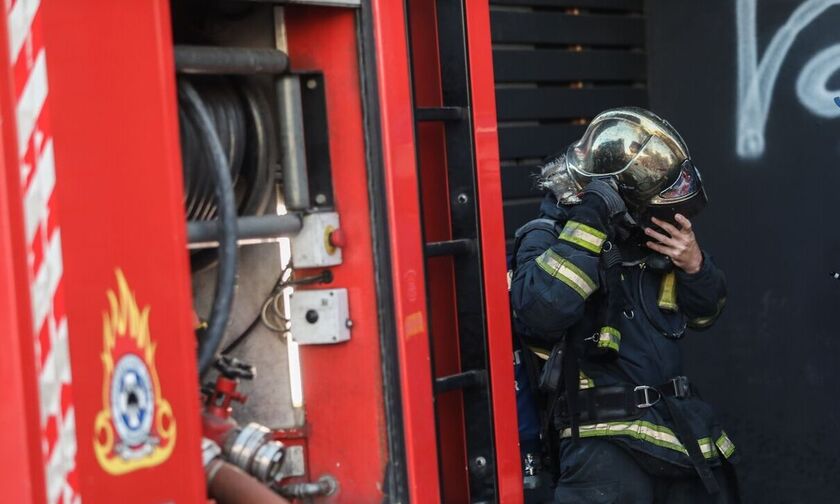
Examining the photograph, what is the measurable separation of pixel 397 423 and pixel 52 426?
3.08ft

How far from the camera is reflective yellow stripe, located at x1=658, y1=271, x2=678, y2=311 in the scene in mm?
4250

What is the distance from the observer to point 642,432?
409 centimetres

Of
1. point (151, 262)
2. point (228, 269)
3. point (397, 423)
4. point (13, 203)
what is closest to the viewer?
point (13, 203)

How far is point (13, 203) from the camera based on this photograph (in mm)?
2090

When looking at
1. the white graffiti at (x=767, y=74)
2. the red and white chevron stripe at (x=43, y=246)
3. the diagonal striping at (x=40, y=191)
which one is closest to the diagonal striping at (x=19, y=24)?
the red and white chevron stripe at (x=43, y=246)

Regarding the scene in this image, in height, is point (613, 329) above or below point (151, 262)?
below

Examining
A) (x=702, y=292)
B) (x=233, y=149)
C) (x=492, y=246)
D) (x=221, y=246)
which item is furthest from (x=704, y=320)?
(x=221, y=246)

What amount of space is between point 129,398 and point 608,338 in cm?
204

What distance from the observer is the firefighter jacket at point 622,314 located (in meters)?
3.90

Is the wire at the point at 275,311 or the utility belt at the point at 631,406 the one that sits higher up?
the wire at the point at 275,311

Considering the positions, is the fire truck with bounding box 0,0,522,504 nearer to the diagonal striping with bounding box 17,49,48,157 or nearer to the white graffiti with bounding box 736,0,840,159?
the diagonal striping with bounding box 17,49,48,157

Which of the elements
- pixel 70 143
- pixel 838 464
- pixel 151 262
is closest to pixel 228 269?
pixel 151 262

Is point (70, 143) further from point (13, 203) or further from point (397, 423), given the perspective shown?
point (397, 423)

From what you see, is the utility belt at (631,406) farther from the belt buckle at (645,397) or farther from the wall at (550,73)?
the wall at (550,73)
